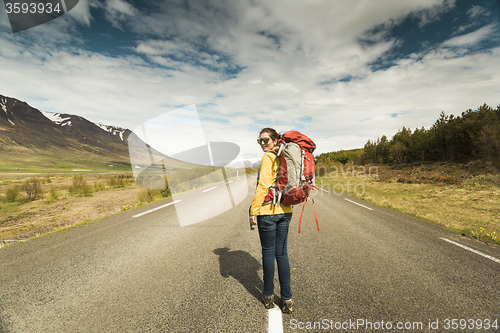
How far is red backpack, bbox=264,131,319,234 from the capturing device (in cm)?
229

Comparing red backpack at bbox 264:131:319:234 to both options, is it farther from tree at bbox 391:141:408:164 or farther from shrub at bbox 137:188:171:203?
tree at bbox 391:141:408:164

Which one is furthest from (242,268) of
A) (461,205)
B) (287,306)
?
(461,205)

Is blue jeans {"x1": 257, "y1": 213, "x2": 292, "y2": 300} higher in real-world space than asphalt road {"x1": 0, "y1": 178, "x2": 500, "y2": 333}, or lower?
higher

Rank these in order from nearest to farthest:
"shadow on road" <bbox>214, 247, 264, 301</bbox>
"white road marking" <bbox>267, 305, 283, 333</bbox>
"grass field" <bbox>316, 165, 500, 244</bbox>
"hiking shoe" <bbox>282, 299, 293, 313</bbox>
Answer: "white road marking" <bbox>267, 305, 283, 333</bbox> → "hiking shoe" <bbox>282, 299, 293, 313</bbox> → "shadow on road" <bbox>214, 247, 264, 301</bbox> → "grass field" <bbox>316, 165, 500, 244</bbox>

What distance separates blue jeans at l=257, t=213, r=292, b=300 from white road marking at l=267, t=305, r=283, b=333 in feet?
0.56

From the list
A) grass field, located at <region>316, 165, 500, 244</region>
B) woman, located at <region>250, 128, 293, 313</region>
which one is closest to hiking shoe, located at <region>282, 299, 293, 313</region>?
woman, located at <region>250, 128, 293, 313</region>

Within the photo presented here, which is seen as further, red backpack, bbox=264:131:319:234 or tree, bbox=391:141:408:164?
tree, bbox=391:141:408:164

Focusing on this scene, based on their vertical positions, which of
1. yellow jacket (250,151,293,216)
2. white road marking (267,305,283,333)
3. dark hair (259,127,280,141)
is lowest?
white road marking (267,305,283,333)

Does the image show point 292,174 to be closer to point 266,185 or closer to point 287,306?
point 266,185

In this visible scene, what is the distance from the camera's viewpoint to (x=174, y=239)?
482 cm

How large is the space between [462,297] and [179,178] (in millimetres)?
18860

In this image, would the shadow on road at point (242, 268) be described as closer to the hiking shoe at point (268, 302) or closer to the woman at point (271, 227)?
the hiking shoe at point (268, 302)

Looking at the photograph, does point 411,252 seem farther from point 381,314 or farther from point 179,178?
point 179,178

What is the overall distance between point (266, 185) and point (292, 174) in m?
0.35
